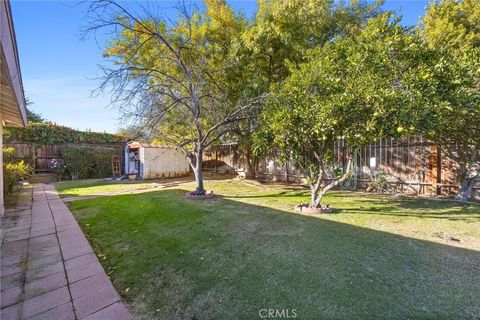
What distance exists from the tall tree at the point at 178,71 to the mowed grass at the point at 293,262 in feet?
9.44

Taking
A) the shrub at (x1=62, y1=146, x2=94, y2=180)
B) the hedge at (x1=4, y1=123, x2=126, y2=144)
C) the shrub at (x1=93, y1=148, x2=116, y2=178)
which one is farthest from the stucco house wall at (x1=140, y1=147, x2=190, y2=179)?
the shrub at (x1=62, y1=146, x2=94, y2=180)

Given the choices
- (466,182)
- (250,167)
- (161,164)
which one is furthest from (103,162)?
(466,182)

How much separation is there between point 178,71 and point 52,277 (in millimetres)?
6409

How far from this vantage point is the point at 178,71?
7387 millimetres

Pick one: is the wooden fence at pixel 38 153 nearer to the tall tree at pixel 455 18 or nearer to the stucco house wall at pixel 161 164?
the stucco house wall at pixel 161 164

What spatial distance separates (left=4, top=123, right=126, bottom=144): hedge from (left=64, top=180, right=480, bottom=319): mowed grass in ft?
30.5

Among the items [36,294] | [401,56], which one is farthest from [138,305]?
[401,56]

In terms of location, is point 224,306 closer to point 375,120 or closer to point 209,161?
point 375,120

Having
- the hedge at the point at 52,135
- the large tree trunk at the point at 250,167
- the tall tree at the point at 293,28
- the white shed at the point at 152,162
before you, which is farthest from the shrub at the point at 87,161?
the tall tree at the point at 293,28

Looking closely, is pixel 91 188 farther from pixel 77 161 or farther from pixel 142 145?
pixel 77 161

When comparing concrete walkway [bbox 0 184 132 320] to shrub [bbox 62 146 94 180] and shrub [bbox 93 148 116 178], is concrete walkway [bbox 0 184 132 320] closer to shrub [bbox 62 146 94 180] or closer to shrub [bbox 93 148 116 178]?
shrub [bbox 62 146 94 180]

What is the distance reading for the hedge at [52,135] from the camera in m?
11.9

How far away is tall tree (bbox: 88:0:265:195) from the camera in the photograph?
5473 mm

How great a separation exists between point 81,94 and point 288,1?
282 inches
